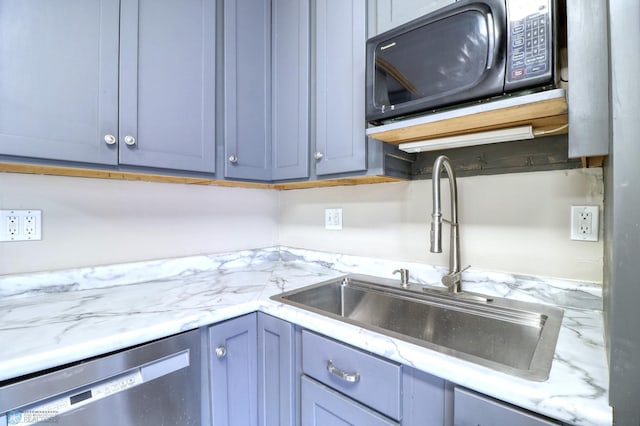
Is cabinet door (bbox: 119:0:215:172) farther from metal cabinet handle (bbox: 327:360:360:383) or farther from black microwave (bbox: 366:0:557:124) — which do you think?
metal cabinet handle (bbox: 327:360:360:383)

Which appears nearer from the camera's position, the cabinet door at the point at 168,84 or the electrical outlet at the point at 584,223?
the electrical outlet at the point at 584,223

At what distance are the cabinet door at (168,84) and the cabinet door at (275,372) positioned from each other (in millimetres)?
720

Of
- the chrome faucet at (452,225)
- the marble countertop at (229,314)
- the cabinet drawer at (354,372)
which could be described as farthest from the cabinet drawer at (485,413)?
the chrome faucet at (452,225)

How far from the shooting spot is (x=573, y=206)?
944 millimetres

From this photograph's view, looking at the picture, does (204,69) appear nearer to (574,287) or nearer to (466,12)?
(466,12)

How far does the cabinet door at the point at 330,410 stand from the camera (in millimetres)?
762

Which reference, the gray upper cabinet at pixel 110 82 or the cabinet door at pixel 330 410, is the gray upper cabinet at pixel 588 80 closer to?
the cabinet door at pixel 330 410

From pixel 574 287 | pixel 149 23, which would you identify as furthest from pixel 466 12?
pixel 149 23

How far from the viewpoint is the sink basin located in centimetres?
74

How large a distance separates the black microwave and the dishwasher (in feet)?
3.32

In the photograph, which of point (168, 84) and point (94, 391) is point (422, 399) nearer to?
point (94, 391)

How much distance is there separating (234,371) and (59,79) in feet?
3.64

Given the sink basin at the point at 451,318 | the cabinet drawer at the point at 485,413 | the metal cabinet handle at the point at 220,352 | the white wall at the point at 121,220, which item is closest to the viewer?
the cabinet drawer at the point at 485,413

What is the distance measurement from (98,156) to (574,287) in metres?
1.64
